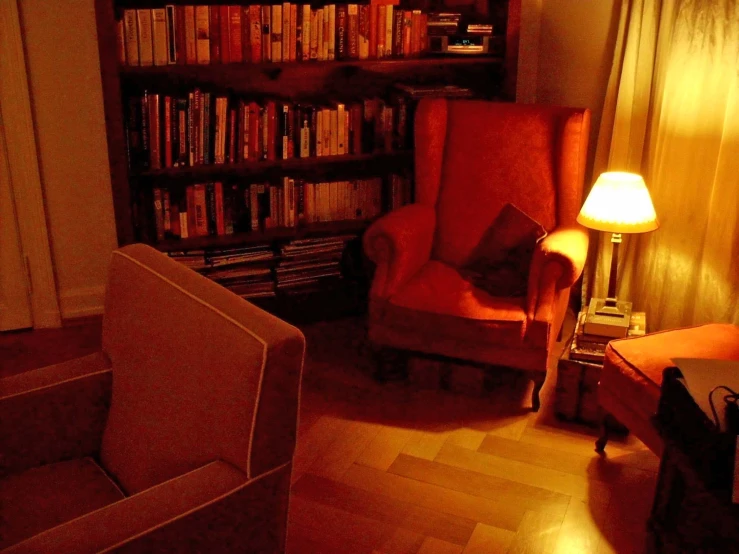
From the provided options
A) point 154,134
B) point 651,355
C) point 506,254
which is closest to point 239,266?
point 154,134

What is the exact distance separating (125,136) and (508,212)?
1.51m

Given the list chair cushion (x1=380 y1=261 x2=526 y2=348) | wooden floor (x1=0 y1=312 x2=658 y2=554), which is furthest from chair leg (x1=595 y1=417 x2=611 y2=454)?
chair cushion (x1=380 y1=261 x2=526 y2=348)

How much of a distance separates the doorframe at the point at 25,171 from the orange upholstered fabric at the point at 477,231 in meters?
1.46

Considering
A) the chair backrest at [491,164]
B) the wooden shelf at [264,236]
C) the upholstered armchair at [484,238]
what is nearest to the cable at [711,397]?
the upholstered armchair at [484,238]

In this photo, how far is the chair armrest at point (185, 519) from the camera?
51.5 inches

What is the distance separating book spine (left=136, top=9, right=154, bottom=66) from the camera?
2943 millimetres

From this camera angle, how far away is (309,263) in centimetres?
352

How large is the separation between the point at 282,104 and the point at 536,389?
156cm

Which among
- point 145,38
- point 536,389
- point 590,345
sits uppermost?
point 145,38

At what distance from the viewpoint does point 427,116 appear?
322 centimetres

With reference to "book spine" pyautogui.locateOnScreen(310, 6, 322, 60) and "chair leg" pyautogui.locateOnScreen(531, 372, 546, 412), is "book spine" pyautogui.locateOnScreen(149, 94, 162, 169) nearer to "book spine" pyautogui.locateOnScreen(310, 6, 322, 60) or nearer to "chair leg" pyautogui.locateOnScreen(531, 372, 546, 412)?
"book spine" pyautogui.locateOnScreen(310, 6, 322, 60)

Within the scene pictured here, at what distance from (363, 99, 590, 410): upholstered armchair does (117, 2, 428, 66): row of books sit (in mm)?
388

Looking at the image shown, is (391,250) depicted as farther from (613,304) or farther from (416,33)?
(416,33)

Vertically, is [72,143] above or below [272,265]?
above
